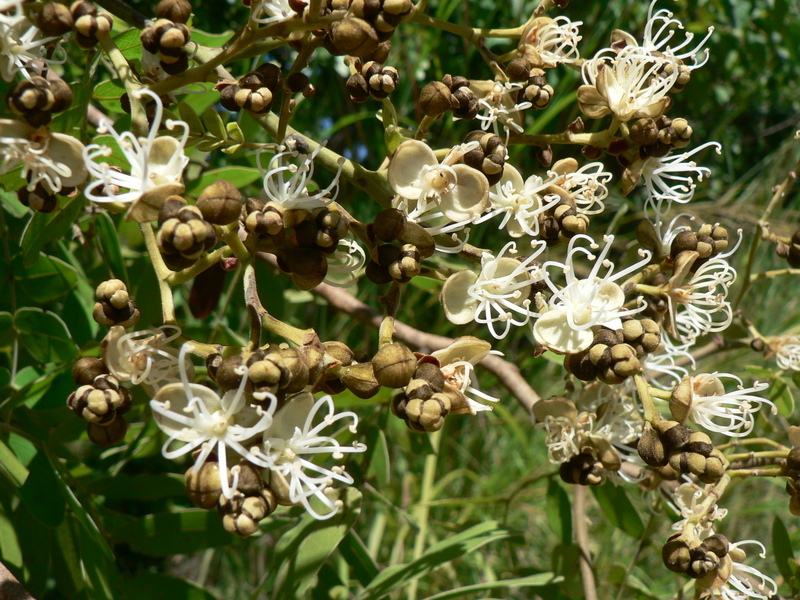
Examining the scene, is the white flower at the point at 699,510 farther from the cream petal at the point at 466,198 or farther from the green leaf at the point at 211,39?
the green leaf at the point at 211,39

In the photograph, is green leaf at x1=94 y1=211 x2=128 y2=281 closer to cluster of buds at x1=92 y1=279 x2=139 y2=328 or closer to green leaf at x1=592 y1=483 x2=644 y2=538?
cluster of buds at x1=92 y1=279 x2=139 y2=328

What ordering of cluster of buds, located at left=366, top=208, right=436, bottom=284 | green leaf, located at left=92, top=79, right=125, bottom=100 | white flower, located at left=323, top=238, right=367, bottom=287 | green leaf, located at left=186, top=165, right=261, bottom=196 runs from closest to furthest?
1. cluster of buds, located at left=366, top=208, right=436, bottom=284
2. white flower, located at left=323, top=238, right=367, bottom=287
3. green leaf, located at left=92, top=79, right=125, bottom=100
4. green leaf, located at left=186, top=165, right=261, bottom=196

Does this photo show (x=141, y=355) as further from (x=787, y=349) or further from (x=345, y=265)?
(x=787, y=349)

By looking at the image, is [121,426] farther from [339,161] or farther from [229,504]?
[339,161]

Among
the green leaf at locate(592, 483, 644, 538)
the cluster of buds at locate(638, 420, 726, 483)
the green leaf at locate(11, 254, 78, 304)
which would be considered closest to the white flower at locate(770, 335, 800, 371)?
the green leaf at locate(592, 483, 644, 538)

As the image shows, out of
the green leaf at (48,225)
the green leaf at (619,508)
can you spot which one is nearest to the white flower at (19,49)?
the green leaf at (48,225)

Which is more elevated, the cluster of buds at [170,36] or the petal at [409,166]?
the cluster of buds at [170,36]
